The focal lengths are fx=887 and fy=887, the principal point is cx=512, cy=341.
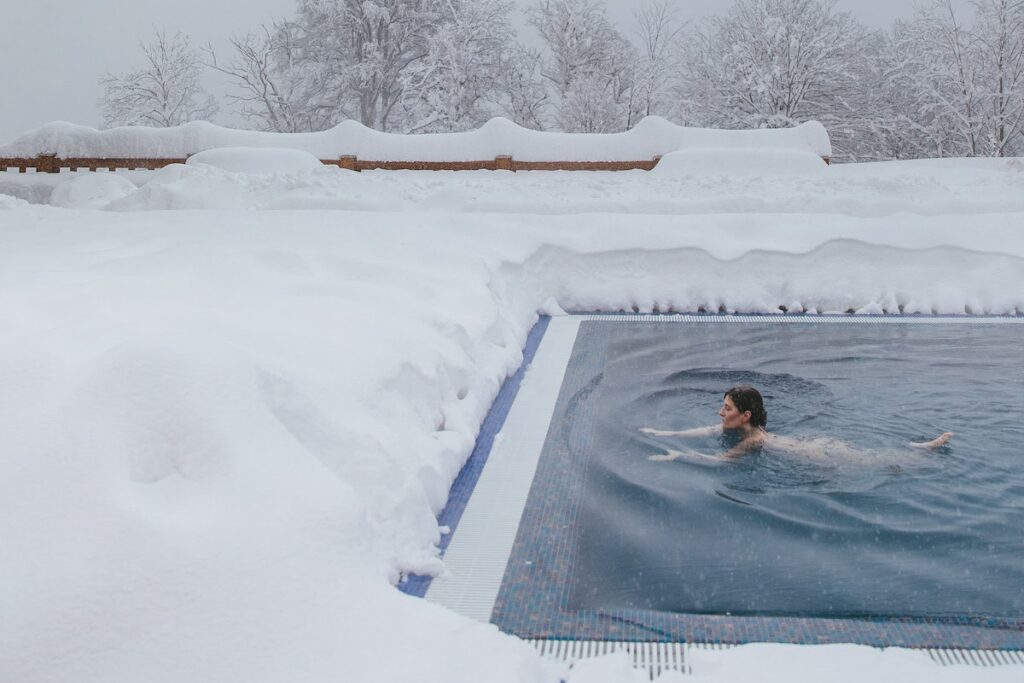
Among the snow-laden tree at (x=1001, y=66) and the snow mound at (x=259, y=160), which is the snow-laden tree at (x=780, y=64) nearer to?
the snow-laden tree at (x=1001, y=66)

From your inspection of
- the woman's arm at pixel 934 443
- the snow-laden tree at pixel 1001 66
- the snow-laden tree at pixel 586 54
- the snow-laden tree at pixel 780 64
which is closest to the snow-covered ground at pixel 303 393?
the woman's arm at pixel 934 443

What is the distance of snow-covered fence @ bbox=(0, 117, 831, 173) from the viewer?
14219 mm

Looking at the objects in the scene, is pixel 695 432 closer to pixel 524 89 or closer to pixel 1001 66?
pixel 1001 66

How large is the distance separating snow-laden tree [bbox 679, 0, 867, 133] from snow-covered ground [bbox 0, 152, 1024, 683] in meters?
15.3

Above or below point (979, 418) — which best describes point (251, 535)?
above

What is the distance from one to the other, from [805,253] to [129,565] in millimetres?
6500

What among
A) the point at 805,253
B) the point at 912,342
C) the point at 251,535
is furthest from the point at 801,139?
the point at 251,535

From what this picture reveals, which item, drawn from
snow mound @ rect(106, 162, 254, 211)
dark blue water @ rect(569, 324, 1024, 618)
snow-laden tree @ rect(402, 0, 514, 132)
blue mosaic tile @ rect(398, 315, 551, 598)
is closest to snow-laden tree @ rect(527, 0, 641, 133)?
snow-laden tree @ rect(402, 0, 514, 132)

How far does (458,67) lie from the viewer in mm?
23484

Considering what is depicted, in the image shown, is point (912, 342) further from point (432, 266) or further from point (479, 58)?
point (479, 58)

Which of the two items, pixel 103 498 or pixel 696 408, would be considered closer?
pixel 103 498

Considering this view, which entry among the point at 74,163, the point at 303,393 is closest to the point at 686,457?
the point at 303,393

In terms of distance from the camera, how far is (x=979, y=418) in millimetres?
4828

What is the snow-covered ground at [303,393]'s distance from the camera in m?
2.31
